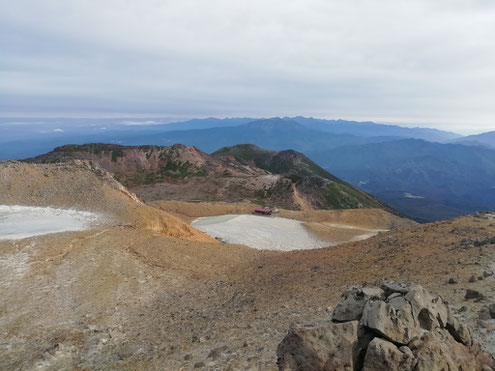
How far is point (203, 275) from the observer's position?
66.9 feet

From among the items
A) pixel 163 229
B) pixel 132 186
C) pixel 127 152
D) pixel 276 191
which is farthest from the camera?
pixel 127 152

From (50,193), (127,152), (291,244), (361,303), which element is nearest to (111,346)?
(361,303)

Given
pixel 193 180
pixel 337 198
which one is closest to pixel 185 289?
pixel 193 180

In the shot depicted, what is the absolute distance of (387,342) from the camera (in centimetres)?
859

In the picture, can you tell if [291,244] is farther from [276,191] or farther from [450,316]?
[276,191]

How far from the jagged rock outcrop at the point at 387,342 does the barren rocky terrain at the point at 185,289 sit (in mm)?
1848

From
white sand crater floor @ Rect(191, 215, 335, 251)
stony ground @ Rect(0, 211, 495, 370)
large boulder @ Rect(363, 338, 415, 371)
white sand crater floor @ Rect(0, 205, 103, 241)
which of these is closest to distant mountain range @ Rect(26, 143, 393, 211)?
white sand crater floor @ Rect(191, 215, 335, 251)

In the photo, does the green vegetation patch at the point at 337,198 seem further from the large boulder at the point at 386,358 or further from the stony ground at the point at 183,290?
the large boulder at the point at 386,358

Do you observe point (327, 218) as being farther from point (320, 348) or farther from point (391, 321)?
point (320, 348)

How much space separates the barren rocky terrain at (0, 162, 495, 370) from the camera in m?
11.9

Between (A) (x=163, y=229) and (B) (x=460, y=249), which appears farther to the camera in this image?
(A) (x=163, y=229)

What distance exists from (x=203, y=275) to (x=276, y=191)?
245ft

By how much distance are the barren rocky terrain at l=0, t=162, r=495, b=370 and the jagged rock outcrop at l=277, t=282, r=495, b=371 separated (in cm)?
185

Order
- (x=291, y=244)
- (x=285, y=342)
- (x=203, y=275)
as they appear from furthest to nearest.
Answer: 1. (x=291, y=244)
2. (x=203, y=275)
3. (x=285, y=342)
